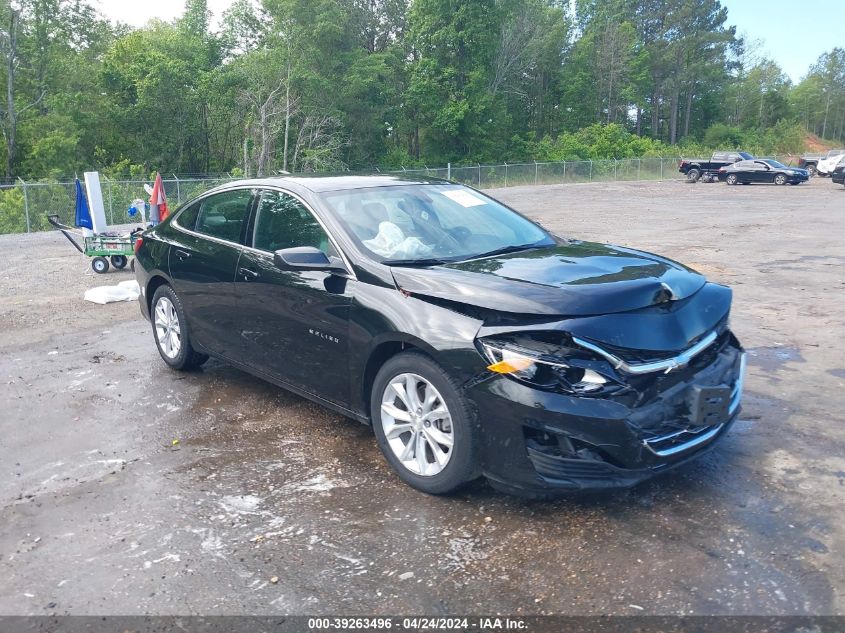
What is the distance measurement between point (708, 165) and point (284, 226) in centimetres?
4145

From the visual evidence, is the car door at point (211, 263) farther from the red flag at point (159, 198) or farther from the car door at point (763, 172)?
the car door at point (763, 172)

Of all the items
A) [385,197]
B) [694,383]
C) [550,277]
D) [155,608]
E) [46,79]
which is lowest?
[155,608]

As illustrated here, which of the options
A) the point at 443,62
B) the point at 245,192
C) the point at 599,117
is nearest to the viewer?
the point at 245,192

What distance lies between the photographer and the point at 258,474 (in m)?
4.37

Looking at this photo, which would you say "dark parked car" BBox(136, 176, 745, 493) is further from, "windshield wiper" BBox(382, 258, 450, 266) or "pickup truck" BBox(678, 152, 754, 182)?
"pickup truck" BBox(678, 152, 754, 182)

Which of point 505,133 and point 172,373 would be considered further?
point 505,133

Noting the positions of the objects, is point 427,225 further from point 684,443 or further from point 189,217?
point 189,217

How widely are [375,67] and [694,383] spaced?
5122 centimetres

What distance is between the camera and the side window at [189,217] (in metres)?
6.05

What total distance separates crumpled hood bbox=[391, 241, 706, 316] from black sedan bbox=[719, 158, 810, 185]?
1487 inches

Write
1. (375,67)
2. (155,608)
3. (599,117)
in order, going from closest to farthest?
(155,608) < (375,67) < (599,117)

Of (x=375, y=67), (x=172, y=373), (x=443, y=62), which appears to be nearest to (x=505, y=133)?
(x=443, y=62)

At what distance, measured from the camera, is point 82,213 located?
11781 mm

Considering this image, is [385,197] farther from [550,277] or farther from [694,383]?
[694,383]
